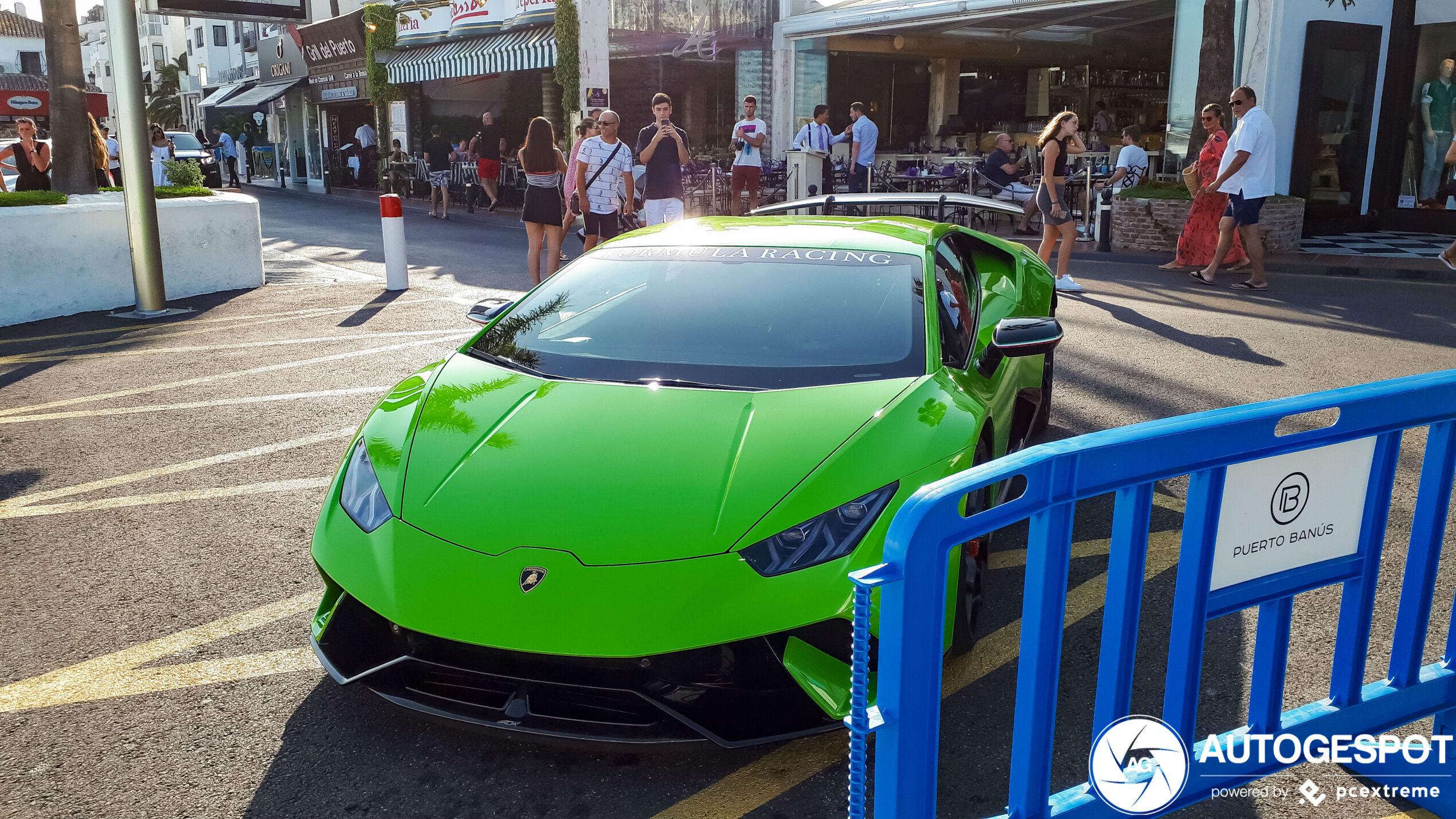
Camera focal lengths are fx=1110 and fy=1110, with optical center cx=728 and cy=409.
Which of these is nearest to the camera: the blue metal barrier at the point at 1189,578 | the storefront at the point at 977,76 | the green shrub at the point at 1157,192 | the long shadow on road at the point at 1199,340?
the blue metal barrier at the point at 1189,578

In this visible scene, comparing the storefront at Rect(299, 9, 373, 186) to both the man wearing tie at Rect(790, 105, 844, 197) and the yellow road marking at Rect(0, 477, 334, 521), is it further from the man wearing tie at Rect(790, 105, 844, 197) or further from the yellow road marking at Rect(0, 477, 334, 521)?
the yellow road marking at Rect(0, 477, 334, 521)

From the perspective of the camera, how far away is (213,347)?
8156mm

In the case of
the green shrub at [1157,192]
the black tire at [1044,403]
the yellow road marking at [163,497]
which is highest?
the green shrub at [1157,192]

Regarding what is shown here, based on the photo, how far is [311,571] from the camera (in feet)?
13.0

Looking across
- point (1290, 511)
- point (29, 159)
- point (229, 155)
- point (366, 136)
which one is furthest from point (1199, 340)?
point (229, 155)

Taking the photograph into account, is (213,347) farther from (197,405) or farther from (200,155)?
(200,155)

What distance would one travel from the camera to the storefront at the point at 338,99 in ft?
94.5

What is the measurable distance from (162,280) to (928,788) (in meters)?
9.45

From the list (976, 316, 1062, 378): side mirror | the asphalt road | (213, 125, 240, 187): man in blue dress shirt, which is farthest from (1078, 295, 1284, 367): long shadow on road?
(213, 125, 240, 187): man in blue dress shirt

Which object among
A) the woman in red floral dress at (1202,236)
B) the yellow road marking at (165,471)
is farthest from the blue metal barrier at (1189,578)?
the woman in red floral dress at (1202,236)

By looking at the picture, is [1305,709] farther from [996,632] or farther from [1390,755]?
[996,632]

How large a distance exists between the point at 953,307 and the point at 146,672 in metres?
2.82

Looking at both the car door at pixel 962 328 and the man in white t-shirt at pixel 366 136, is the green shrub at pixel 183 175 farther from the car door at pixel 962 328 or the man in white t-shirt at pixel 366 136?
the man in white t-shirt at pixel 366 136

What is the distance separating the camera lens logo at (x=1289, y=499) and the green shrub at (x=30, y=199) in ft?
32.5
